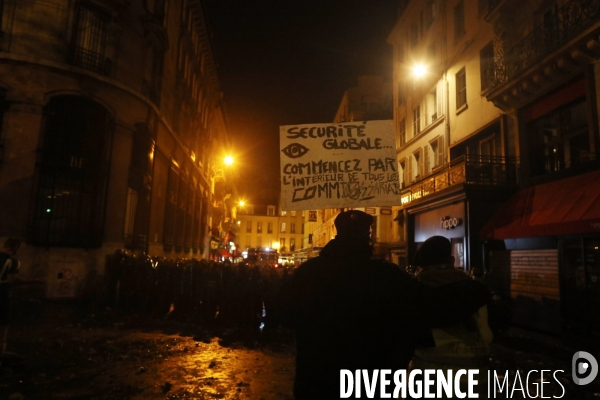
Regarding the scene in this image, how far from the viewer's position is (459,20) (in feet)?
66.2

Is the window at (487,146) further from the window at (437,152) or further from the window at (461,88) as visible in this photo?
the window at (437,152)

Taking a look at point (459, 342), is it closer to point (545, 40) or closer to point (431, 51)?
point (545, 40)

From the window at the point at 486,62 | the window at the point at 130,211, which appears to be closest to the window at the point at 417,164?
the window at the point at 486,62

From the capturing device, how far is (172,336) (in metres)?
9.70

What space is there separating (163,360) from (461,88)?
17.6 m

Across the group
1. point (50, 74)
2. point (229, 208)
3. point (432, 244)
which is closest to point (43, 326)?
point (50, 74)

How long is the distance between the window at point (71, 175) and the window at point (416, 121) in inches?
662

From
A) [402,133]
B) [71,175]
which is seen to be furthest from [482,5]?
[71,175]

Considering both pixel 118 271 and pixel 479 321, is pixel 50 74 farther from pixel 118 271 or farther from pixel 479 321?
pixel 479 321

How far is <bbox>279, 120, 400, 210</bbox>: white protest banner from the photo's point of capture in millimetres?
6242

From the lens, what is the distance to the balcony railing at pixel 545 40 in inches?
428

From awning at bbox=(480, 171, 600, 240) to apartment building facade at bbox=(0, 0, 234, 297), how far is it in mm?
14286

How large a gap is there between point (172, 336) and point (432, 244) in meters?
8.09

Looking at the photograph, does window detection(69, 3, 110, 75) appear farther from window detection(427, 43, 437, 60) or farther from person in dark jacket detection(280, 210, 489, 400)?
person in dark jacket detection(280, 210, 489, 400)
